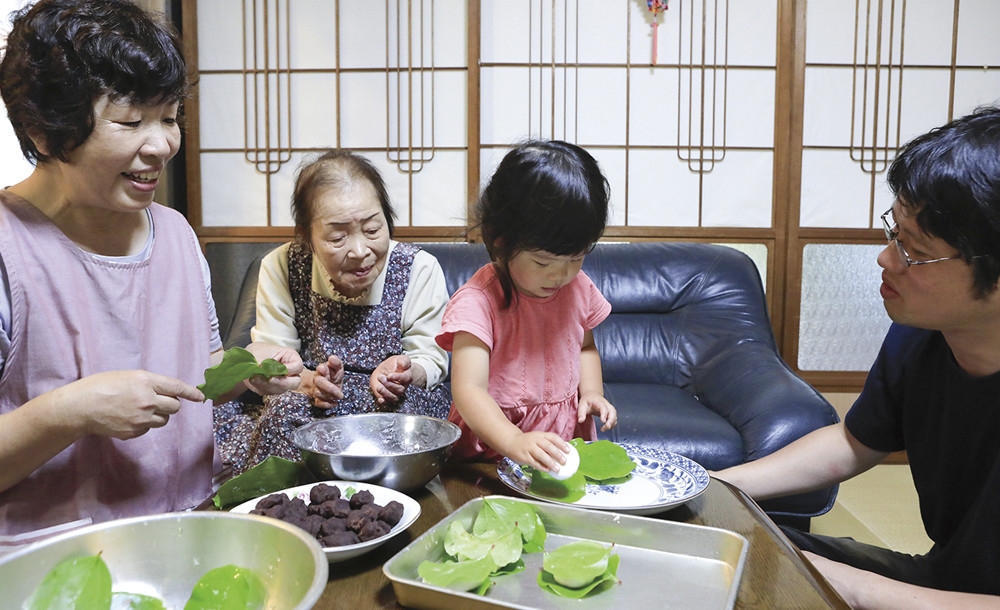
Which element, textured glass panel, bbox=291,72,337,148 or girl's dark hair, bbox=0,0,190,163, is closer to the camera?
girl's dark hair, bbox=0,0,190,163

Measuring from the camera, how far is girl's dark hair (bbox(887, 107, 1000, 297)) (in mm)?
962

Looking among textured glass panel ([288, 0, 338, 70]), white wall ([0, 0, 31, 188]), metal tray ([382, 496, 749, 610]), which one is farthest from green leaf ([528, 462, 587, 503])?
textured glass panel ([288, 0, 338, 70])

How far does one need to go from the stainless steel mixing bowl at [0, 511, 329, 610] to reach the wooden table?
14cm

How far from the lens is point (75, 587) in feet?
1.95

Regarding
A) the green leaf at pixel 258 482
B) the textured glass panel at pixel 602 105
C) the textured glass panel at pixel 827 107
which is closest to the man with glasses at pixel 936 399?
the green leaf at pixel 258 482

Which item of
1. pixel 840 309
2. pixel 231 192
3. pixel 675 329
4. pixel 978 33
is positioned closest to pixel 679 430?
pixel 675 329

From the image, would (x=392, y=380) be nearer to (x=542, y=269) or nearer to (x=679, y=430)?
(x=542, y=269)

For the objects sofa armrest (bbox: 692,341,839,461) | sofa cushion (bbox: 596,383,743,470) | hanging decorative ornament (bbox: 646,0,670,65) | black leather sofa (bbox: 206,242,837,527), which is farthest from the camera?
hanging decorative ornament (bbox: 646,0,670,65)

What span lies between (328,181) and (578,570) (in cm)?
135

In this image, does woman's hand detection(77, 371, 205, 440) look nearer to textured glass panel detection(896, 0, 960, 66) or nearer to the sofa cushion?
the sofa cushion

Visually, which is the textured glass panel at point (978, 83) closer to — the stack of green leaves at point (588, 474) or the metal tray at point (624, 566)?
the stack of green leaves at point (588, 474)

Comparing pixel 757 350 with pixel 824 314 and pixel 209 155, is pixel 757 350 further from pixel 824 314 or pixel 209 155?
pixel 209 155

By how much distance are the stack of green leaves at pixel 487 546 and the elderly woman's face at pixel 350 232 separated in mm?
1070

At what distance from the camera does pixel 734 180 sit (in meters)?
3.44
